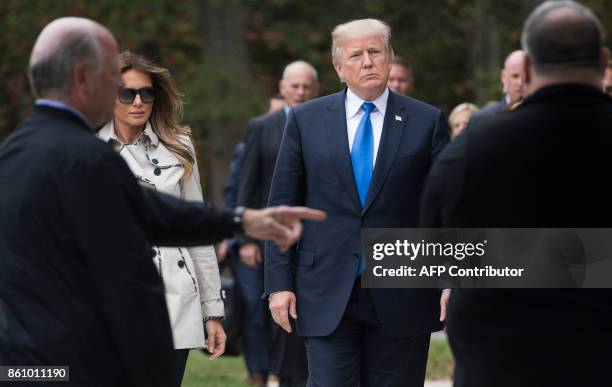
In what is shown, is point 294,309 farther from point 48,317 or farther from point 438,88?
point 438,88

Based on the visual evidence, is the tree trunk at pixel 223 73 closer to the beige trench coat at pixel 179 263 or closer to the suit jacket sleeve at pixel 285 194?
the suit jacket sleeve at pixel 285 194

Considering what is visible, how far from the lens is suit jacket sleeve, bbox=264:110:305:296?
22.9 ft

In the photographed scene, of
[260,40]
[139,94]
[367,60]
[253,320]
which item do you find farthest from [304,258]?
[260,40]

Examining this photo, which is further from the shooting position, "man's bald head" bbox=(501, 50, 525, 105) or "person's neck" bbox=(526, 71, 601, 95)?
"man's bald head" bbox=(501, 50, 525, 105)

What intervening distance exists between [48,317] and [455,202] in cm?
141

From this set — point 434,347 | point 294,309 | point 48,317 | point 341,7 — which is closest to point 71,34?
point 48,317

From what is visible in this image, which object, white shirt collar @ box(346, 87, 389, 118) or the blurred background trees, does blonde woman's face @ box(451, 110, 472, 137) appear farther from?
the blurred background trees

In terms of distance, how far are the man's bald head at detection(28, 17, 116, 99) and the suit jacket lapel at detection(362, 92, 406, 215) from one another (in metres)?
2.46

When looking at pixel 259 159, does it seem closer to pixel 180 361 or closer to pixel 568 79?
pixel 180 361

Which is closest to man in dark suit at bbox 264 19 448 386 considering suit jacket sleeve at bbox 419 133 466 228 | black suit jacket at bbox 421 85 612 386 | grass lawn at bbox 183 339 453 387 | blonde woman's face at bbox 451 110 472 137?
suit jacket sleeve at bbox 419 133 466 228

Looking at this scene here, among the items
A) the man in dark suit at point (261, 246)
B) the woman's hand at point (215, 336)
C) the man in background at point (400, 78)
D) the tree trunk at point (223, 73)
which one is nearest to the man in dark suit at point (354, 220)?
the woman's hand at point (215, 336)

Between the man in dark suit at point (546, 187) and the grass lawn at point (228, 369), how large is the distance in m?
6.82

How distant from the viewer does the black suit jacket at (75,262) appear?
4414 mm

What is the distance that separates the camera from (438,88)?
30.7m
